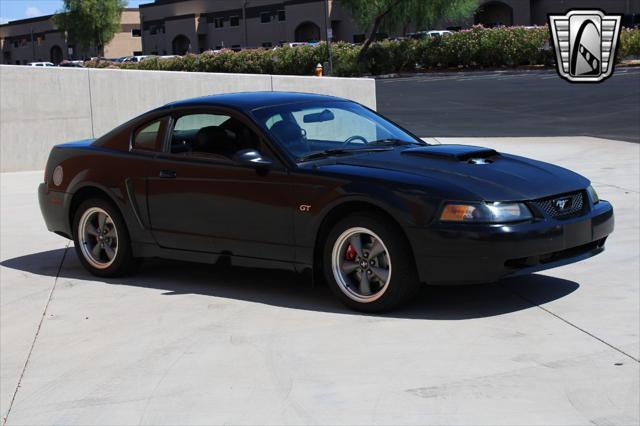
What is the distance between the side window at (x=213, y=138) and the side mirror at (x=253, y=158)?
201mm

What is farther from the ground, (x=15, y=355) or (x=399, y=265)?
(x=399, y=265)

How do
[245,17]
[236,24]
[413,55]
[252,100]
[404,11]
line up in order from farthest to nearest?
[236,24] < [245,17] < [404,11] < [413,55] < [252,100]

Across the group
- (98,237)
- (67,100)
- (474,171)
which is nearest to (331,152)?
(474,171)

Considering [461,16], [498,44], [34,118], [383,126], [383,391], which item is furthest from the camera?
[461,16]

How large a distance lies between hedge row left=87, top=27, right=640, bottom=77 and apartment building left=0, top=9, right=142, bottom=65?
155ft

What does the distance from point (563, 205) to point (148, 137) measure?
3.23 metres

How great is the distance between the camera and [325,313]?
6.55 meters

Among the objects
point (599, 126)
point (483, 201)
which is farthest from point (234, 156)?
point (599, 126)

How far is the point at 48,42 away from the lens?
11775 centimetres

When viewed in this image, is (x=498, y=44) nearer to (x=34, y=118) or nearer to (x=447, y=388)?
(x=34, y=118)

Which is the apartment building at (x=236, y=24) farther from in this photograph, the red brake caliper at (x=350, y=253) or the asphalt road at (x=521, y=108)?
the red brake caliper at (x=350, y=253)

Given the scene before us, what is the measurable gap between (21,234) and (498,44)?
140ft

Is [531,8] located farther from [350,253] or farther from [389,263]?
[389,263]

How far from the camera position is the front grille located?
625 centimetres
